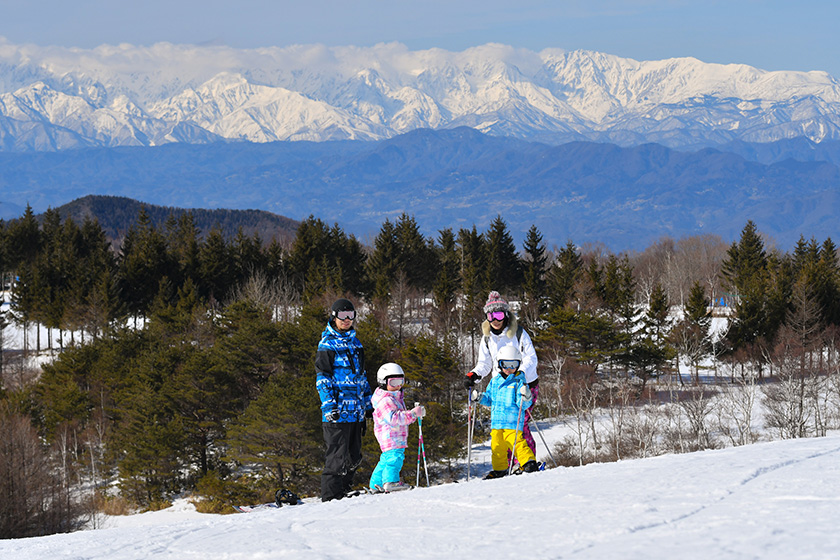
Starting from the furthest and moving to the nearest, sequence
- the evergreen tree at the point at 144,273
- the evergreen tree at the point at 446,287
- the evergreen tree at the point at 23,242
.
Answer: the evergreen tree at the point at 23,242
the evergreen tree at the point at 144,273
the evergreen tree at the point at 446,287

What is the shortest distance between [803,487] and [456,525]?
10.1 feet

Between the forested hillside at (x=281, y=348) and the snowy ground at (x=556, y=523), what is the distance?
28172mm

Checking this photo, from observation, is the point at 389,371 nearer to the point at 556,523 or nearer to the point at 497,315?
the point at 497,315

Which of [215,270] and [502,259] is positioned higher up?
[502,259]

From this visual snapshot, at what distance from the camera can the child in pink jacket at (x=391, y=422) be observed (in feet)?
31.7

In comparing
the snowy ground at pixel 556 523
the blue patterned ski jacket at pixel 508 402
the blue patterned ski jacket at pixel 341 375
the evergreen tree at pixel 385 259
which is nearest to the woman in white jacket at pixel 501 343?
the blue patterned ski jacket at pixel 508 402

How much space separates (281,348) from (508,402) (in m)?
35.3

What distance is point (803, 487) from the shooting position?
678 cm

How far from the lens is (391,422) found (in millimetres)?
9672

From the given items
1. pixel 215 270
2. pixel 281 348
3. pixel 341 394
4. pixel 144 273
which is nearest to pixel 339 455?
pixel 341 394

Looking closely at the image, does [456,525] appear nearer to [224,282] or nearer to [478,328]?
[478,328]

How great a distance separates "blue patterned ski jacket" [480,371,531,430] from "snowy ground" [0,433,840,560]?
1.39 metres

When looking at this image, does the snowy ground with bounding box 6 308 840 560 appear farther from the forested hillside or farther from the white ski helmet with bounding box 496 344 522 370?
the forested hillside

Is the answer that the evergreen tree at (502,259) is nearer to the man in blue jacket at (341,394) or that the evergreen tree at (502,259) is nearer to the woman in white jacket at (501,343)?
the woman in white jacket at (501,343)
